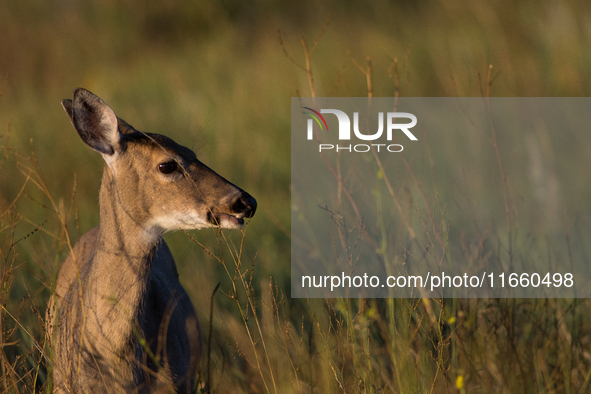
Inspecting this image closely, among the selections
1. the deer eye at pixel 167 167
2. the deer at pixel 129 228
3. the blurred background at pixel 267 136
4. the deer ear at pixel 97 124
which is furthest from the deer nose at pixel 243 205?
the deer ear at pixel 97 124

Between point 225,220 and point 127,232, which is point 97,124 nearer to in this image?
point 127,232

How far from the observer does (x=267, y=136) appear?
27.5 feet

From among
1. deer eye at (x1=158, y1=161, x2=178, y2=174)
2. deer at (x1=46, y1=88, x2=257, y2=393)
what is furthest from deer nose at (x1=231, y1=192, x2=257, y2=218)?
deer eye at (x1=158, y1=161, x2=178, y2=174)

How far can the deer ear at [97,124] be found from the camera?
3.24 meters

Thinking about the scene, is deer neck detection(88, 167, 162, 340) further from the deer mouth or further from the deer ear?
Answer: the deer mouth

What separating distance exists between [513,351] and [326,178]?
14.5 feet

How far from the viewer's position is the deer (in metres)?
3.17

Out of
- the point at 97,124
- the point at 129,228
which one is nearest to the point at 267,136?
the point at 97,124

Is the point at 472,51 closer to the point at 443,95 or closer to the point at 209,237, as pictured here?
the point at 443,95

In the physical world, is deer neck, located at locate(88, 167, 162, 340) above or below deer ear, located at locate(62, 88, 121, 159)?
below

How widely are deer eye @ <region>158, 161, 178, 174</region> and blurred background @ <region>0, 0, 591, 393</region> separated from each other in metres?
0.46

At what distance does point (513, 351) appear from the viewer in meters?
3.10

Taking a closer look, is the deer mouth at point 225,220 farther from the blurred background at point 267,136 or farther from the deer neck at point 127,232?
the deer neck at point 127,232

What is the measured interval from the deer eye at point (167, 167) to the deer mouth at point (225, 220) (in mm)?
296
